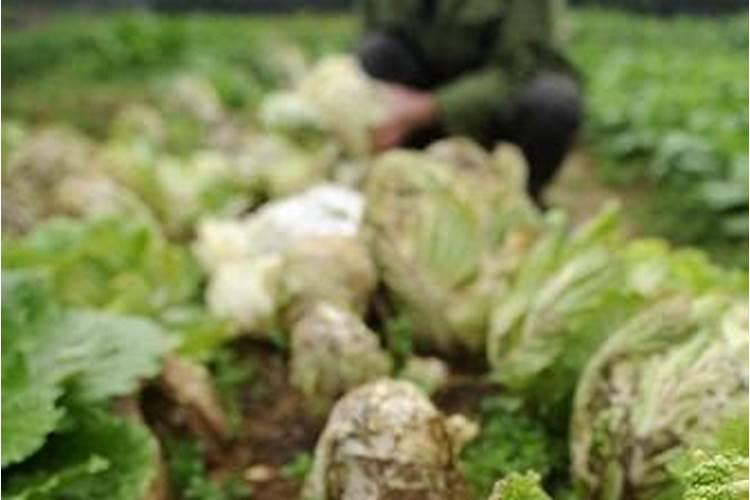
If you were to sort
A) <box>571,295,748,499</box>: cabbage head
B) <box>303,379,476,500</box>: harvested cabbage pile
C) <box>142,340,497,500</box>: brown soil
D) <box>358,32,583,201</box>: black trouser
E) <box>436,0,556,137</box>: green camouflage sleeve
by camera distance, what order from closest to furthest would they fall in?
<box>303,379,476,500</box>: harvested cabbage pile
<box>571,295,748,499</box>: cabbage head
<box>142,340,497,500</box>: brown soil
<box>436,0,556,137</box>: green camouflage sleeve
<box>358,32,583,201</box>: black trouser

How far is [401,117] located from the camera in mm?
4980

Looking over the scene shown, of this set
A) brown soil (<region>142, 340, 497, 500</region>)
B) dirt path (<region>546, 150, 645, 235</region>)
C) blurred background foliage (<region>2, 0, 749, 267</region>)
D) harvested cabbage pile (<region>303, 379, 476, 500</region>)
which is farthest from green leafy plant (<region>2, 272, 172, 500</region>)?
dirt path (<region>546, 150, 645, 235</region>)

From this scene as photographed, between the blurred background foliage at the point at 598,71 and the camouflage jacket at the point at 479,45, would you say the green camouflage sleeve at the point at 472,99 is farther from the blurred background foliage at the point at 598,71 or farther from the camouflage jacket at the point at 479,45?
the blurred background foliage at the point at 598,71

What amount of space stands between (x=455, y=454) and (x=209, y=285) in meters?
1.80

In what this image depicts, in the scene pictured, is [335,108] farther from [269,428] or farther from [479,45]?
[269,428]

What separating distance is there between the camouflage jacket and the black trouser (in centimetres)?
5

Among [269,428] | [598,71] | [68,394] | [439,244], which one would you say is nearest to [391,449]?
[68,394]

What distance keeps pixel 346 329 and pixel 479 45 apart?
7.23ft

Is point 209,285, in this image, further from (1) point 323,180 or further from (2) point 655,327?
(2) point 655,327

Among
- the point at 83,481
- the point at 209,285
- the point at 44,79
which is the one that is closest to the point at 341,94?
the point at 209,285

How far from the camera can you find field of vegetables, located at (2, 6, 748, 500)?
7.85 ft

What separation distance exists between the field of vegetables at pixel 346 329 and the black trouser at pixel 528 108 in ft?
0.52

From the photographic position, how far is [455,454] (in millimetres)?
2330

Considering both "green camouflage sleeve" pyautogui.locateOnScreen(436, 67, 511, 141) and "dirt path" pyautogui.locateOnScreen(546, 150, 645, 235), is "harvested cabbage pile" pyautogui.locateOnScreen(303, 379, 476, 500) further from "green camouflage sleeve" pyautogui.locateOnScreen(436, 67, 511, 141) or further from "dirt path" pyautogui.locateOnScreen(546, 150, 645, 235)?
"dirt path" pyautogui.locateOnScreen(546, 150, 645, 235)
